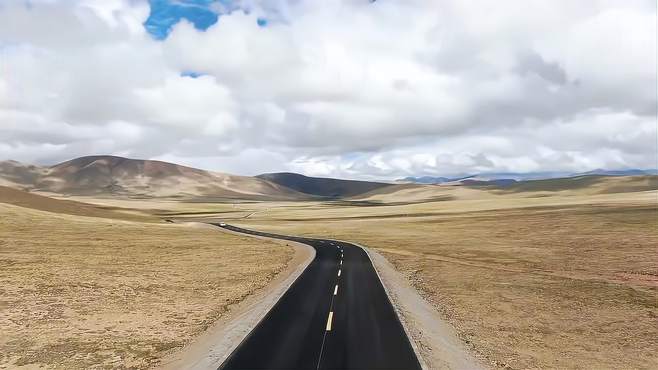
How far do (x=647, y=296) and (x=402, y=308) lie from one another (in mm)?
15856

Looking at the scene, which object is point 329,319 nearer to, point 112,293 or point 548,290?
point 112,293

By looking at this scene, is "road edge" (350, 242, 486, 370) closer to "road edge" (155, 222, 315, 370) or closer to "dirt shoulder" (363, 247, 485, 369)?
"dirt shoulder" (363, 247, 485, 369)

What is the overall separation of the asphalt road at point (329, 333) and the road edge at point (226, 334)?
0.43m

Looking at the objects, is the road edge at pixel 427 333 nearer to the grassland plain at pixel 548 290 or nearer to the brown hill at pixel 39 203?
the grassland plain at pixel 548 290

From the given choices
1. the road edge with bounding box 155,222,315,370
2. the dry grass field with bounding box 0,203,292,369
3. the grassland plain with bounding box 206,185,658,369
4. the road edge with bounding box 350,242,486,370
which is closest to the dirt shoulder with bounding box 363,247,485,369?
the road edge with bounding box 350,242,486,370

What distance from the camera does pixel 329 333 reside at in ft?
62.2

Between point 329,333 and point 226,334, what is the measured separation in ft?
13.7

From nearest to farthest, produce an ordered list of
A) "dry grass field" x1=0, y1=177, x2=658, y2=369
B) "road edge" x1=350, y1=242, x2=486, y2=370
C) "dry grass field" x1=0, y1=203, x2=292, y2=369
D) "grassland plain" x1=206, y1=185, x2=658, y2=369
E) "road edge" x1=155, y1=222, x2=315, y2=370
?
"road edge" x1=155, y1=222, x2=315, y2=370
"road edge" x1=350, y1=242, x2=486, y2=370
"dry grass field" x1=0, y1=203, x2=292, y2=369
"dry grass field" x1=0, y1=177, x2=658, y2=369
"grassland plain" x1=206, y1=185, x2=658, y2=369

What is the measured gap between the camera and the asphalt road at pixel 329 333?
51.6 ft

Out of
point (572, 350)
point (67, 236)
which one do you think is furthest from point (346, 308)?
point (67, 236)

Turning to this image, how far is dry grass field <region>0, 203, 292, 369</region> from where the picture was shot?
17422mm

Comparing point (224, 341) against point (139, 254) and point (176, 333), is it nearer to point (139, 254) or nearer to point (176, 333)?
point (176, 333)

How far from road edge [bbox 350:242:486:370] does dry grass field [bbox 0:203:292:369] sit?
8887 mm

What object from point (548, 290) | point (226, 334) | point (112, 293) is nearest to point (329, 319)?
point (226, 334)
